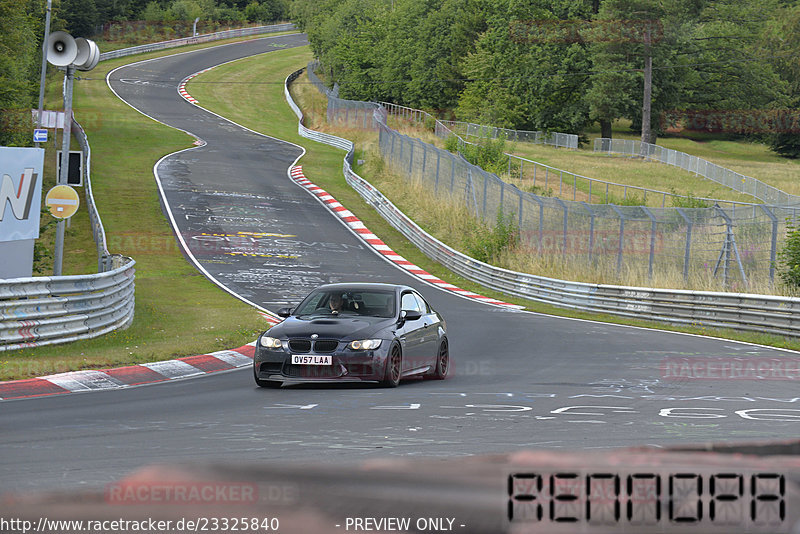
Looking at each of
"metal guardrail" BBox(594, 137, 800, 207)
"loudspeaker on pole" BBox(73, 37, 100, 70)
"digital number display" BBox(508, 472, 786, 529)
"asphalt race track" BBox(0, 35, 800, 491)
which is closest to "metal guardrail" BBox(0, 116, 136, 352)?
"asphalt race track" BBox(0, 35, 800, 491)

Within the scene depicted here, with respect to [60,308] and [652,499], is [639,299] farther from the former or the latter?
[652,499]

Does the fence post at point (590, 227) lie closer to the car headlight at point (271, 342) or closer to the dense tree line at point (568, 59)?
the car headlight at point (271, 342)

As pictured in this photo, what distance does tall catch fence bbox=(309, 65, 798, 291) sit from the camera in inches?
913

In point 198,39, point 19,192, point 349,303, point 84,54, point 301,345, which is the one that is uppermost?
point 198,39

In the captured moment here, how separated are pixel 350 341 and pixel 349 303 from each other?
53.7 inches

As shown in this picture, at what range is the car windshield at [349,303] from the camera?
1324 cm

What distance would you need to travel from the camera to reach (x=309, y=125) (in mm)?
81125

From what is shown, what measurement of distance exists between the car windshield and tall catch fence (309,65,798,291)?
37.7ft

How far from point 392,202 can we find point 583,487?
4236cm

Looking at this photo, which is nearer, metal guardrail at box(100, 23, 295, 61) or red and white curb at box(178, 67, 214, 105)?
red and white curb at box(178, 67, 214, 105)

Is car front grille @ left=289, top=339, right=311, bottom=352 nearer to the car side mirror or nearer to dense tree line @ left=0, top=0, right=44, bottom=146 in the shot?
the car side mirror

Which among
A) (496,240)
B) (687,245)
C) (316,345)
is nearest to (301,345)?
(316,345)

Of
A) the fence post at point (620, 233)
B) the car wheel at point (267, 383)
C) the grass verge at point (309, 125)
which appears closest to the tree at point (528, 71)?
the grass verge at point (309, 125)

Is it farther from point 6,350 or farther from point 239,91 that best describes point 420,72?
point 6,350
